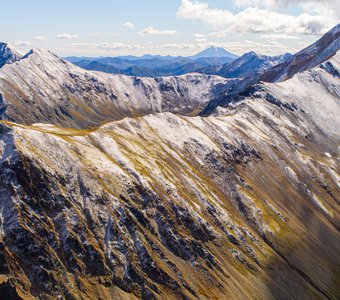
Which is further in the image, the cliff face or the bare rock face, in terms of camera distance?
the cliff face

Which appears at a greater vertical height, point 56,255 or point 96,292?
point 56,255

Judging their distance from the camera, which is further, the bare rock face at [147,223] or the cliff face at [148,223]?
the cliff face at [148,223]

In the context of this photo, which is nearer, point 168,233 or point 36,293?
point 36,293

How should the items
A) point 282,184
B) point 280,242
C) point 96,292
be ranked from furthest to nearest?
point 282,184 → point 280,242 → point 96,292

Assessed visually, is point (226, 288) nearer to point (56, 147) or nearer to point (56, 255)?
point (56, 255)

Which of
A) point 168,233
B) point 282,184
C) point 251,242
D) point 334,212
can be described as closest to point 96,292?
point 168,233

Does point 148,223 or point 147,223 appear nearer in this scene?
point 147,223

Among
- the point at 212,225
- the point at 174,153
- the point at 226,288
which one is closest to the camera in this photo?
the point at 226,288

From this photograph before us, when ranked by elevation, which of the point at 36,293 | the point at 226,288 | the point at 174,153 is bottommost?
Result: the point at 226,288
